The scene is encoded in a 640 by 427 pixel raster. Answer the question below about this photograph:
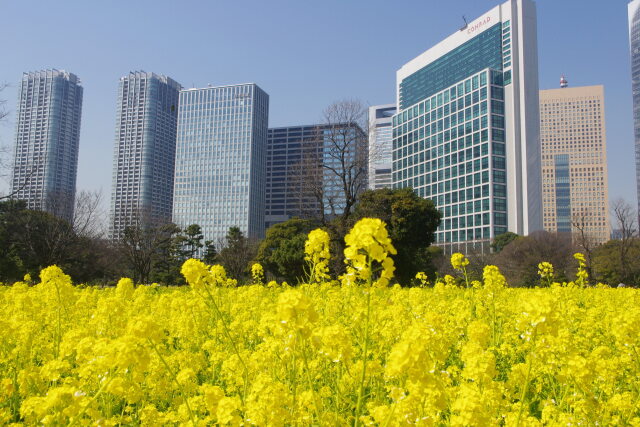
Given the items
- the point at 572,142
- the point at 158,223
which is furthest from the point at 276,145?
the point at 158,223

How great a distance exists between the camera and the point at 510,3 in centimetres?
7531

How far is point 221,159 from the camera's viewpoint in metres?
134

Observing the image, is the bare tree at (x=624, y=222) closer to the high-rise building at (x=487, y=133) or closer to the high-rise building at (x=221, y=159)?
the high-rise building at (x=487, y=133)

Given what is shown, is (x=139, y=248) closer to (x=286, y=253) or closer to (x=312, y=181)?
(x=286, y=253)

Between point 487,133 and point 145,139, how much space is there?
304 feet

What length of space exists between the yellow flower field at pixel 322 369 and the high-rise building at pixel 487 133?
70287 mm

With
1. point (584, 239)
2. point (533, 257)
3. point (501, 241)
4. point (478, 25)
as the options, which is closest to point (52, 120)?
point (478, 25)

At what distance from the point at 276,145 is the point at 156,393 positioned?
14893cm

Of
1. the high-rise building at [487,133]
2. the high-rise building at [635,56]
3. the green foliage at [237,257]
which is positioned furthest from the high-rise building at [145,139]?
the high-rise building at [635,56]

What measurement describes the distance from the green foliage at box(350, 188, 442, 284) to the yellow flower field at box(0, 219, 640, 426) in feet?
53.7

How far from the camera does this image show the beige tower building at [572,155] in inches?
5684

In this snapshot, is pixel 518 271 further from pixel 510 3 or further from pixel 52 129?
pixel 52 129

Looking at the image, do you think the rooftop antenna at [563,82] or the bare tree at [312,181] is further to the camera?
the rooftop antenna at [563,82]

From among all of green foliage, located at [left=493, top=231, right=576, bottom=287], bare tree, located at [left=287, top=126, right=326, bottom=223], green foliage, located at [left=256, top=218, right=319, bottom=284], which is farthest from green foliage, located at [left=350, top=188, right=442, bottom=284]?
green foliage, located at [left=493, top=231, right=576, bottom=287]
